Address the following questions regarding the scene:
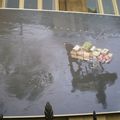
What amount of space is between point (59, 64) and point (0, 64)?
1.41m

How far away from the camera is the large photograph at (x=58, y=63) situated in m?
6.21

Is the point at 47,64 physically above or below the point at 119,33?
below

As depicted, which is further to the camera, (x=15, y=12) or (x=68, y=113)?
(x=15, y=12)

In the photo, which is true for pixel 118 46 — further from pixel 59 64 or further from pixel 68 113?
pixel 68 113

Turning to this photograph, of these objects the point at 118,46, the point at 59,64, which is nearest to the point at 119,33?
the point at 118,46

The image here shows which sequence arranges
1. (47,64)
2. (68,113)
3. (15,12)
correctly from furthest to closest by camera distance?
1. (15,12)
2. (47,64)
3. (68,113)

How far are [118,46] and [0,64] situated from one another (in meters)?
3.13

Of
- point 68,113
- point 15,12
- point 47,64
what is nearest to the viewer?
point 68,113

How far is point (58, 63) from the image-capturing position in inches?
263

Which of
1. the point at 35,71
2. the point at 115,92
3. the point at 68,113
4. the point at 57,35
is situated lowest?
the point at 68,113

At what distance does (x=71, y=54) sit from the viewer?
687 centimetres

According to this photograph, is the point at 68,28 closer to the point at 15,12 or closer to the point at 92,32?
the point at 92,32

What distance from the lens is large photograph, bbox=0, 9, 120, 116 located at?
6207 millimetres

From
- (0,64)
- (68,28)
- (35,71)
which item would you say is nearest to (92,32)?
(68,28)
